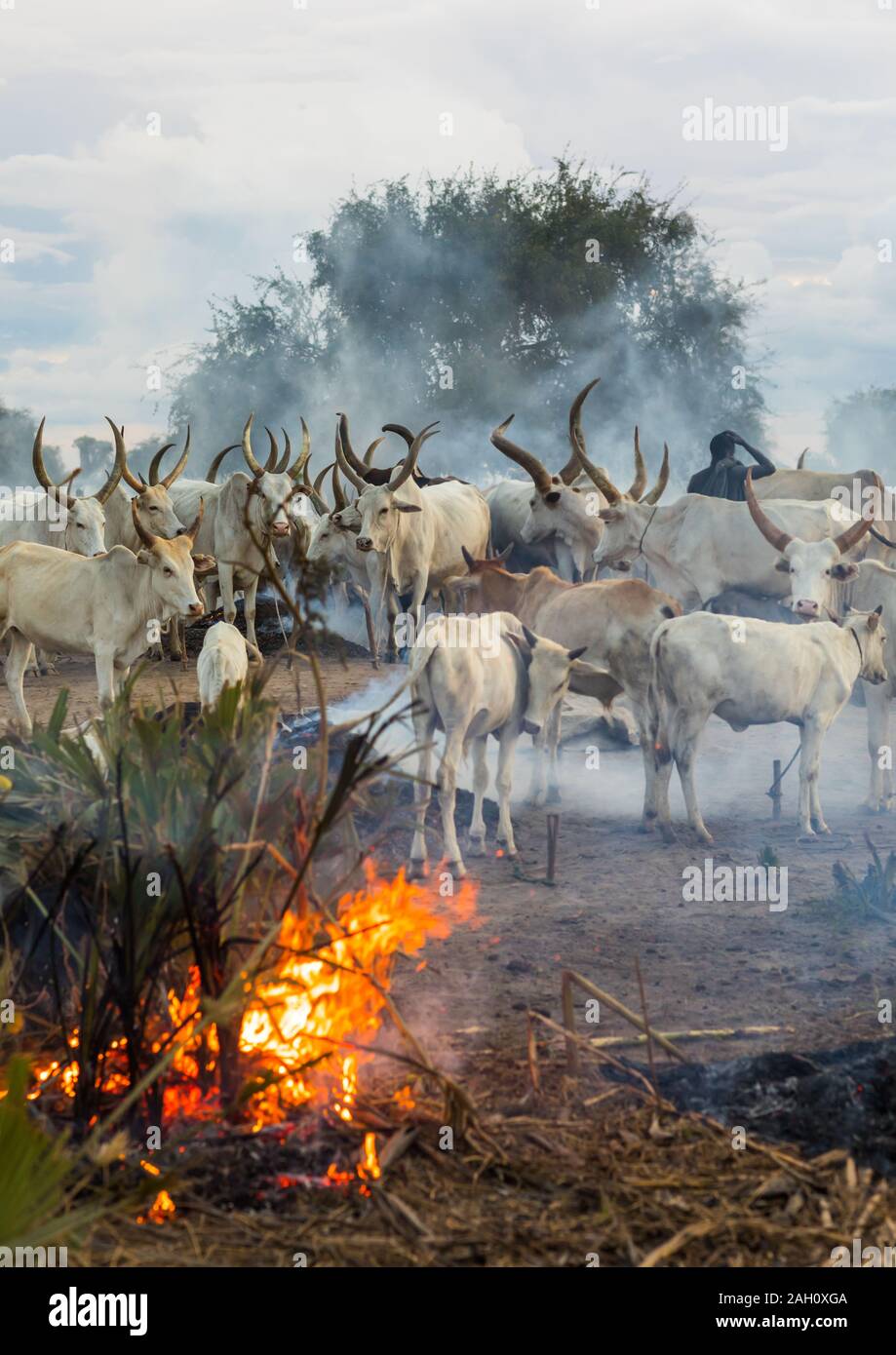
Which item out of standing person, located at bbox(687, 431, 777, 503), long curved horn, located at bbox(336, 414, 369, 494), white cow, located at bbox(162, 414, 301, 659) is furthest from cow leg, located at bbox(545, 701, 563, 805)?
standing person, located at bbox(687, 431, 777, 503)

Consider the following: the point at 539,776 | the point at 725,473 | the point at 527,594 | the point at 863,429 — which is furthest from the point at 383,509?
the point at 863,429

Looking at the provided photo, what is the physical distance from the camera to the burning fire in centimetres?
470

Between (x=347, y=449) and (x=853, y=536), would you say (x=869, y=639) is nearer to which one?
(x=853, y=536)

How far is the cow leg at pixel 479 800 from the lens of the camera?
862 cm

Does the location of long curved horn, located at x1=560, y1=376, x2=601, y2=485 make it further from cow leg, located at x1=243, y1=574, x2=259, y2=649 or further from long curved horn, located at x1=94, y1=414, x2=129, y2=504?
long curved horn, located at x1=94, y1=414, x2=129, y2=504

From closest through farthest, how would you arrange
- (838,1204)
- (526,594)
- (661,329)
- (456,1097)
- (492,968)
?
(838,1204) < (456,1097) < (492,968) < (526,594) < (661,329)

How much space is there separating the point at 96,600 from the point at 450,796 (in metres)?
4.59

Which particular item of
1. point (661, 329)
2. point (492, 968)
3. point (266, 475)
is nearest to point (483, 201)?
point (661, 329)

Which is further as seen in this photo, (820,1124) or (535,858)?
(535,858)

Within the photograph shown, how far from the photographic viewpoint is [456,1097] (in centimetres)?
468

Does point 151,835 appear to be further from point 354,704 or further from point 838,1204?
point 354,704

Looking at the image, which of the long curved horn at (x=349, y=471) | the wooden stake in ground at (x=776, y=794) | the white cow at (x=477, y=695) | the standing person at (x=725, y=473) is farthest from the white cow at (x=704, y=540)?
the white cow at (x=477, y=695)

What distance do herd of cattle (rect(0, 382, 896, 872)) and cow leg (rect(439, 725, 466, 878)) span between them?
0.02m

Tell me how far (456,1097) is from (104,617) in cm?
765
